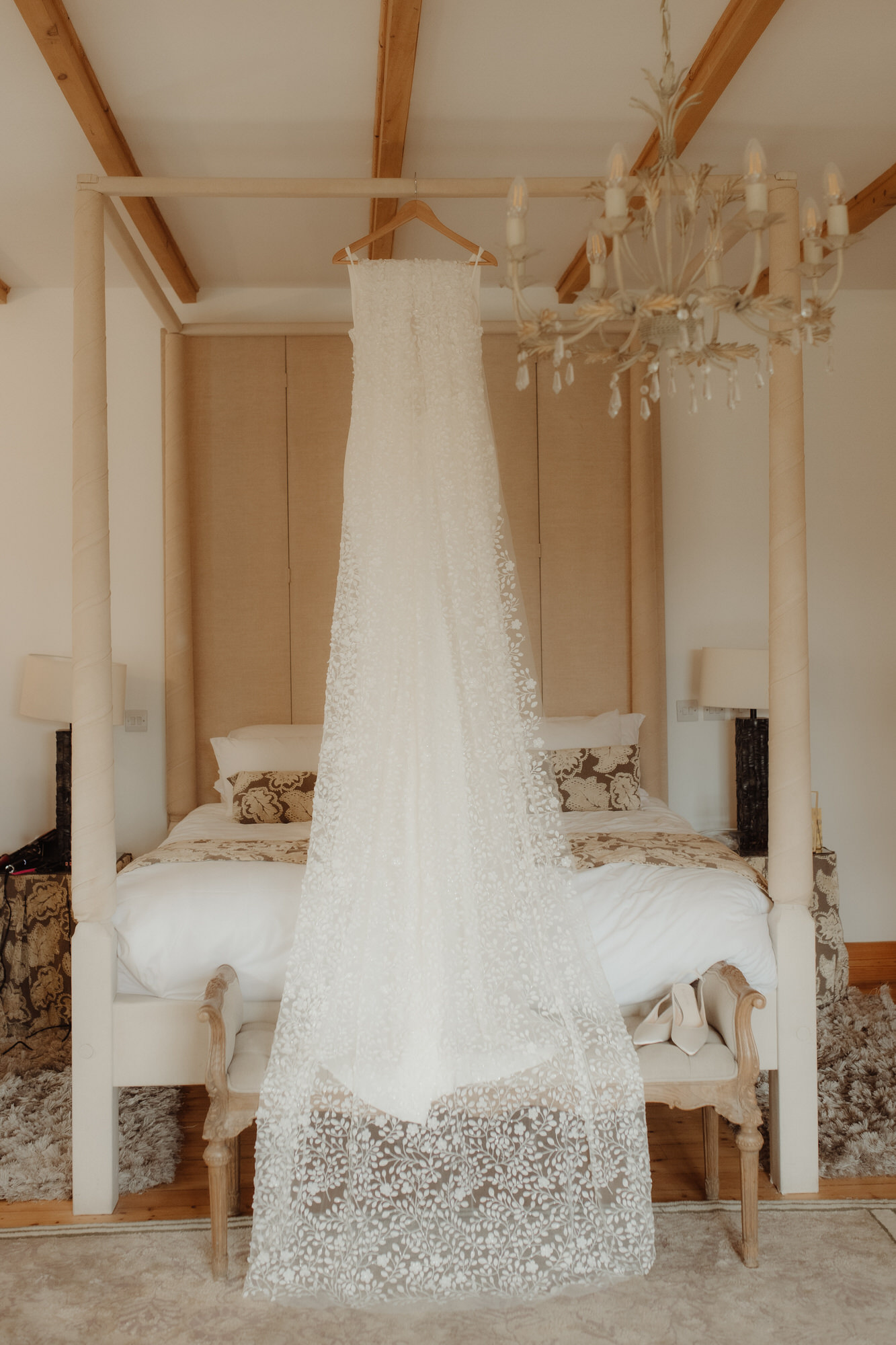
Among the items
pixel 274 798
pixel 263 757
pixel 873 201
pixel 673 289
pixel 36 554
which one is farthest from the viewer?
pixel 36 554

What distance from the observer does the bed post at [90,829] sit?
92.1 inches

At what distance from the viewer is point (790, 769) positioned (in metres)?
2.40

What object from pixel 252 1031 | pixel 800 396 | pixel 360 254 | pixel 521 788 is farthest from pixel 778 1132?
pixel 360 254

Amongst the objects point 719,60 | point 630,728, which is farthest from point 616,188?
point 630,728

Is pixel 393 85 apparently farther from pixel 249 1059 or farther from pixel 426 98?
pixel 249 1059

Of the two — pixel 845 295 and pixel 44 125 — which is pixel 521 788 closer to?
pixel 44 125

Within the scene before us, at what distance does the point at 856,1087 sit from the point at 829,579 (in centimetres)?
231

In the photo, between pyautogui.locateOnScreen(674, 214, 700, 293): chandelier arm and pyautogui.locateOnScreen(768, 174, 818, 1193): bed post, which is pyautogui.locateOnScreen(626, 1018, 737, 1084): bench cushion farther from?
pyautogui.locateOnScreen(674, 214, 700, 293): chandelier arm

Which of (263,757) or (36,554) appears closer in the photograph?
(263,757)

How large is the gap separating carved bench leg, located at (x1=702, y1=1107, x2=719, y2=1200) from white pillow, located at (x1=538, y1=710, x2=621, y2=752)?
168 cm

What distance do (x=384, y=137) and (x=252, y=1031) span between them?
8.16 feet

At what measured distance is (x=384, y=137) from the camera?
2805 mm

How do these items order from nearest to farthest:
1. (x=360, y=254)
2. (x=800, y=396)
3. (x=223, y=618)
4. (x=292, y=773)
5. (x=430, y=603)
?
(x=430, y=603), (x=800, y=396), (x=292, y=773), (x=360, y=254), (x=223, y=618)

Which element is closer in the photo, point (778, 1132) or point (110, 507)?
point (778, 1132)
